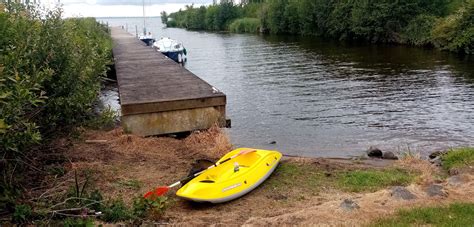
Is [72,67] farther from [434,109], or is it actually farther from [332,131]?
[434,109]

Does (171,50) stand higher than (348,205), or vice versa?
(171,50)

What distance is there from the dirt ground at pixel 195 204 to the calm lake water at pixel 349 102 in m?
2.99

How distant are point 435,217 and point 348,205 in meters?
1.25

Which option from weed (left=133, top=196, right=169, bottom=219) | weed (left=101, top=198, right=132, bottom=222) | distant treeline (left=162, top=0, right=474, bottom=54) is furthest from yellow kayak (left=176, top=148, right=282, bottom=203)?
distant treeline (left=162, top=0, right=474, bottom=54)

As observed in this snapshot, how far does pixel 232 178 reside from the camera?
824 centimetres

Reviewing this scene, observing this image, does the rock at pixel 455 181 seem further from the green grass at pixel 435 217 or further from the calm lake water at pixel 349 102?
the calm lake water at pixel 349 102

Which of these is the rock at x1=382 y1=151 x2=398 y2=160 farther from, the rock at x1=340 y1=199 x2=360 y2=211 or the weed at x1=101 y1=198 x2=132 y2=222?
the weed at x1=101 y1=198 x2=132 y2=222

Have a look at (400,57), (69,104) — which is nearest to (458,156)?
(69,104)

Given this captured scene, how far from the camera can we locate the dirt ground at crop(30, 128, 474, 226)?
22.4 feet

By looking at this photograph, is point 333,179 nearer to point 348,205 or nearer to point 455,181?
point 348,205

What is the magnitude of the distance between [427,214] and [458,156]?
14.7 ft

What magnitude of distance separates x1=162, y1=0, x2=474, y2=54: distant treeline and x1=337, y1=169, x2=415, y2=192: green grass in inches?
1181

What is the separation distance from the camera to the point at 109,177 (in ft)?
28.7

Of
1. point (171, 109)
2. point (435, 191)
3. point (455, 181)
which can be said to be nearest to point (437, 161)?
point (455, 181)
